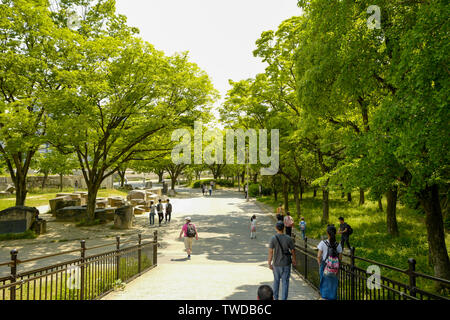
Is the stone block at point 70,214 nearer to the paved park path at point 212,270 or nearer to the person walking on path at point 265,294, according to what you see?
the paved park path at point 212,270

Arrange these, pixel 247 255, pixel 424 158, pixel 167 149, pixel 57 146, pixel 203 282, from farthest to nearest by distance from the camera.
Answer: pixel 167 149 < pixel 57 146 < pixel 247 255 < pixel 203 282 < pixel 424 158

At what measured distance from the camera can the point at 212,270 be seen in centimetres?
918

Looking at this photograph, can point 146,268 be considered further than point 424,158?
Yes

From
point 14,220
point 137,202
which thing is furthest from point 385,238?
point 137,202

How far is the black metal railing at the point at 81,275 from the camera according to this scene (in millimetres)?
4585

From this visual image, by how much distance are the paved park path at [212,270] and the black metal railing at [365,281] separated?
1.64 ft

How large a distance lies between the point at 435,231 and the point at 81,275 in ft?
32.7

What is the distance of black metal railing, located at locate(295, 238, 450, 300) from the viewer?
4.09m

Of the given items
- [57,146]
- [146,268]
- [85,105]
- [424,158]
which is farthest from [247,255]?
[57,146]

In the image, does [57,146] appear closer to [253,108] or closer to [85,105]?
[85,105]

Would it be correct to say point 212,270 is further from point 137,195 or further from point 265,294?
point 137,195

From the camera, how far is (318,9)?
8.32 metres

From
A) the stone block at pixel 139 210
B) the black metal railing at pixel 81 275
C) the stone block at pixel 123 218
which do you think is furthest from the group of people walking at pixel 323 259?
the stone block at pixel 139 210
